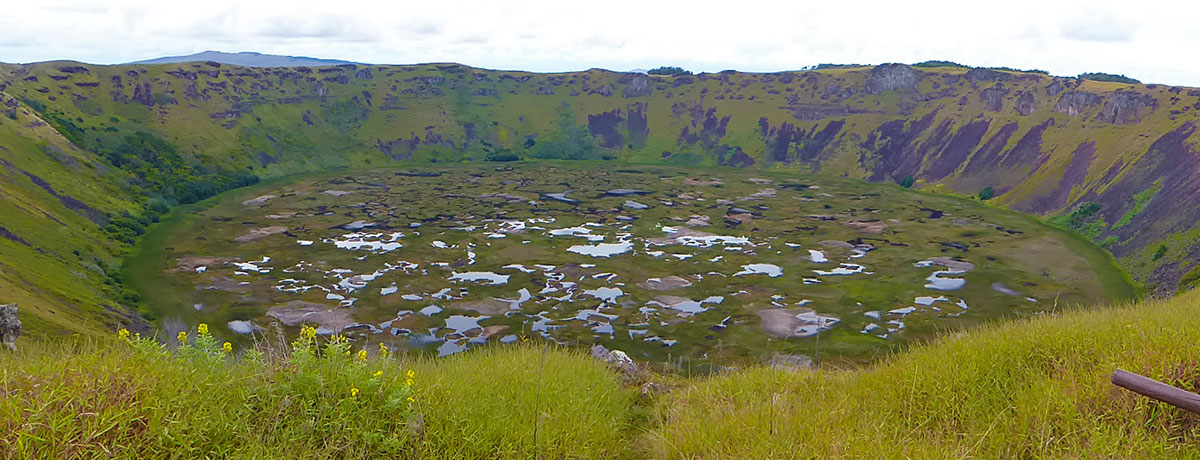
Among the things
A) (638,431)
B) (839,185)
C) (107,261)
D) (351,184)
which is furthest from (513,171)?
(638,431)

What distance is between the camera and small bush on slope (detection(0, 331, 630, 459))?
22.8 ft

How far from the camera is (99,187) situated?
104375 mm

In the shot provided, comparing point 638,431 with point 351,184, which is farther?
point 351,184

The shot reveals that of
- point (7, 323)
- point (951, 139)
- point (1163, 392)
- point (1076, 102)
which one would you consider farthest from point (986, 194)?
point (7, 323)

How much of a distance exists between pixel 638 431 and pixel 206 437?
23.9 ft

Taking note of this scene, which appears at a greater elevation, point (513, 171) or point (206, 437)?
point (206, 437)

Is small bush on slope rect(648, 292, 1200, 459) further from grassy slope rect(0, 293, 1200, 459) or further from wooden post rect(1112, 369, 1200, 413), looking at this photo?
wooden post rect(1112, 369, 1200, 413)

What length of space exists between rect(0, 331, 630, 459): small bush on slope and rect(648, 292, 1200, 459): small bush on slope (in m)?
2.30

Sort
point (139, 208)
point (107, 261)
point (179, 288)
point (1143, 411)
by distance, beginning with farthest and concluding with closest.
→ point (139, 208)
point (107, 261)
point (179, 288)
point (1143, 411)

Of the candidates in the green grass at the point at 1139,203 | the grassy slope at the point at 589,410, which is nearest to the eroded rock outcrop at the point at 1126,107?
the green grass at the point at 1139,203

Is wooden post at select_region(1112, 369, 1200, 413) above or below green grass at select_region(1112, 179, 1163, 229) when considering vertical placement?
above

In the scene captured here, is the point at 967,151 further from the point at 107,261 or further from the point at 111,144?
the point at 111,144

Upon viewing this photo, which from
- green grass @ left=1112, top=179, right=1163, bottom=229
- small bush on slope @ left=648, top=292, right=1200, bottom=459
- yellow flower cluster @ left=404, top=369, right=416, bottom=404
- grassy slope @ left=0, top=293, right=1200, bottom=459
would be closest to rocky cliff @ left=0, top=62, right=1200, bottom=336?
green grass @ left=1112, top=179, right=1163, bottom=229

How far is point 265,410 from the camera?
816cm
